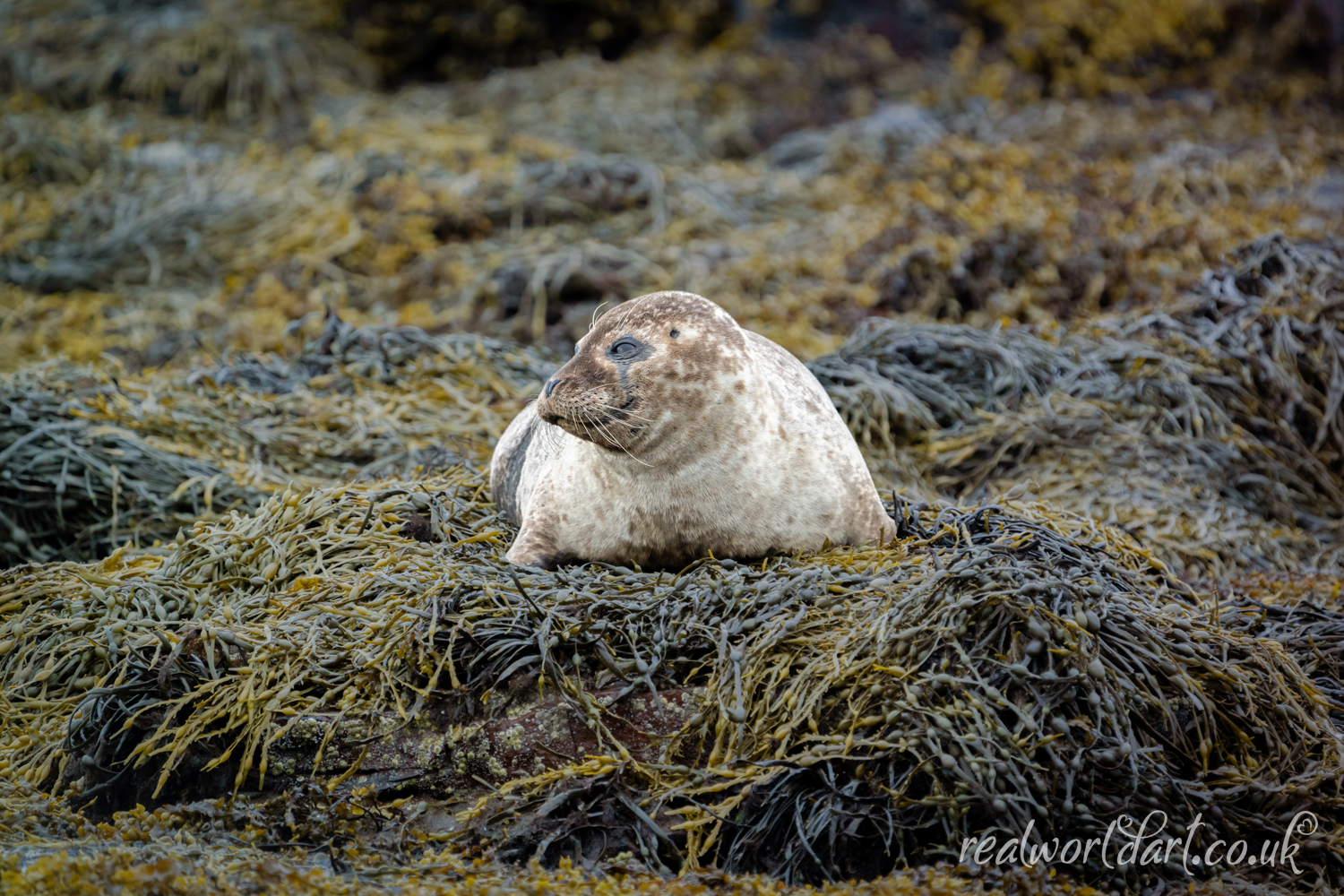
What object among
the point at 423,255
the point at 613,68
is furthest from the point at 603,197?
the point at 613,68

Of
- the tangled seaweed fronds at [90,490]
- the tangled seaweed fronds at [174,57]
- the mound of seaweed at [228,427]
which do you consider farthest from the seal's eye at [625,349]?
the tangled seaweed fronds at [174,57]

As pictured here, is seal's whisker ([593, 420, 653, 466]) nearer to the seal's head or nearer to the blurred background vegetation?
the seal's head

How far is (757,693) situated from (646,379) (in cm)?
95

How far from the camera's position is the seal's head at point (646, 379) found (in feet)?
11.1

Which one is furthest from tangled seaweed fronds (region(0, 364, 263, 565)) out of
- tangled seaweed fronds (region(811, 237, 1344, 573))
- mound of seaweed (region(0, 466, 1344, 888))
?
tangled seaweed fronds (region(811, 237, 1344, 573))

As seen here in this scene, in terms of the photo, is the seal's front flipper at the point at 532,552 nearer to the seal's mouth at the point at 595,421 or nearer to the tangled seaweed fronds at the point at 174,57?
the seal's mouth at the point at 595,421

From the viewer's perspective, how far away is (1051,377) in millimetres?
5852

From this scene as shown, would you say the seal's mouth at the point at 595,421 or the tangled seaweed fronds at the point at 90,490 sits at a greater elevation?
the seal's mouth at the point at 595,421

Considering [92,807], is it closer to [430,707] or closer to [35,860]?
[35,860]

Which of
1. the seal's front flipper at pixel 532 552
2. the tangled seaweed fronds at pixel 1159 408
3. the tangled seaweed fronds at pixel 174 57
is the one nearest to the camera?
the seal's front flipper at pixel 532 552

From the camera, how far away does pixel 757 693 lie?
119 inches

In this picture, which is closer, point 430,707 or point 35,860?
point 35,860

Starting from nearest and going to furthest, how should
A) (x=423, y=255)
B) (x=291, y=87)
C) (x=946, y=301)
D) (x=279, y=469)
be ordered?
(x=279, y=469) → (x=946, y=301) → (x=423, y=255) → (x=291, y=87)

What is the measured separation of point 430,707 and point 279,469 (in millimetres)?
2365
